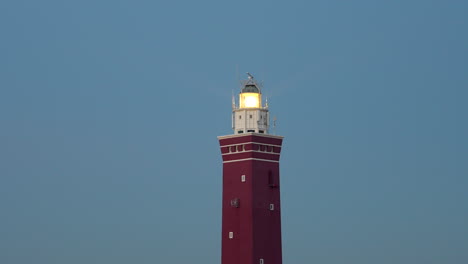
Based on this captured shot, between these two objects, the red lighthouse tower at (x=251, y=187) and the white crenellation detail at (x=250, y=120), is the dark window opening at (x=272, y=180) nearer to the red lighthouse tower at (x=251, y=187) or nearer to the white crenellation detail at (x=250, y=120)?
the red lighthouse tower at (x=251, y=187)

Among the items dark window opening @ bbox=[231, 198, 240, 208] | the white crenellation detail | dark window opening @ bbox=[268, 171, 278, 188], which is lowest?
dark window opening @ bbox=[231, 198, 240, 208]

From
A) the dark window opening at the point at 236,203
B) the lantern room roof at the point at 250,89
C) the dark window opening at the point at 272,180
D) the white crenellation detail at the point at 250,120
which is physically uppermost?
the lantern room roof at the point at 250,89

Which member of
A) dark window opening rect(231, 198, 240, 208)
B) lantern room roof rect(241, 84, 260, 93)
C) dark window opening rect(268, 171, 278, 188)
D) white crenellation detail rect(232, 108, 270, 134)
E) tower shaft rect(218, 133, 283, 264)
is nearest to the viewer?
tower shaft rect(218, 133, 283, 264)

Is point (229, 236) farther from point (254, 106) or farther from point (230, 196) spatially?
point (254, 106)

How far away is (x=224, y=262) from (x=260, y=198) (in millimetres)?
5258

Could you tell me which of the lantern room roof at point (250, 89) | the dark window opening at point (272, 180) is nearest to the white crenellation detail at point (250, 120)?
the lantern room roof at point (250, 89)

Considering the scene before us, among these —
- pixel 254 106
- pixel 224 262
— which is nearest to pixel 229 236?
pixel 224 262

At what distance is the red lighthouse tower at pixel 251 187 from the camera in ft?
342

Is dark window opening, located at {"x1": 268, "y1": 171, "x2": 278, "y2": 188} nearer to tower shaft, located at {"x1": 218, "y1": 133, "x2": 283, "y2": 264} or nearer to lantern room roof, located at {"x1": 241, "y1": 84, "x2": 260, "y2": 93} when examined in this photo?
tower shaft, located at {"x1": 218, "y1": 133, "x2": 283, "y2": 264}

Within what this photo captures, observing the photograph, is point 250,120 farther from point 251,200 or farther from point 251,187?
point 251,200

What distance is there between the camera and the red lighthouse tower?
104 m

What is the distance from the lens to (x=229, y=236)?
105 metres

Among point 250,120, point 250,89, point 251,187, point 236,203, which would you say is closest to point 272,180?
point 251,187

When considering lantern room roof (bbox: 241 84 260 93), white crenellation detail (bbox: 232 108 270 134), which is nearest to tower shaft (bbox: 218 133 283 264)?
white crenellation detail (bbox: 232 108 270 134)
